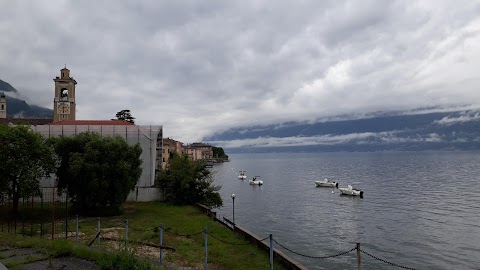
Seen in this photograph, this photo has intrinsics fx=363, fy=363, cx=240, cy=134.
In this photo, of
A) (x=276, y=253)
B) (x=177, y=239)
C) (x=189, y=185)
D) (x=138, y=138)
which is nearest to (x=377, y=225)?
(x=189, y=185)

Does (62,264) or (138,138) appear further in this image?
(138,138)

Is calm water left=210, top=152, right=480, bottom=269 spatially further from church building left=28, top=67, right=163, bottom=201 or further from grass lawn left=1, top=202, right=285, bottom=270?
church building left=28, top=67, right=163, bottom=201

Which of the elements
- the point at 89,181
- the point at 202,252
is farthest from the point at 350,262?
the point at 89,181

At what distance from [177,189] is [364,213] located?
2607 centimetres

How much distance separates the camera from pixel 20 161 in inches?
1127

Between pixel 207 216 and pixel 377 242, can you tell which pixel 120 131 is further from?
pixel 377 242

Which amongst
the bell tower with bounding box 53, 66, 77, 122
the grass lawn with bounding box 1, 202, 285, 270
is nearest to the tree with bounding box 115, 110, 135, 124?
the bell tower with bounding box 53, 66, 77, 122

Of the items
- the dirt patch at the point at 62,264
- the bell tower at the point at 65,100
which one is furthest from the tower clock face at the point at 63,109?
the dirt patch at the point at 62,264

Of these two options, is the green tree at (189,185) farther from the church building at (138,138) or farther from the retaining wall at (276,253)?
the retaining wall at (276,253)

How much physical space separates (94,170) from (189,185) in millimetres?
12661

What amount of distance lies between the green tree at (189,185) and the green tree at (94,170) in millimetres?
8990

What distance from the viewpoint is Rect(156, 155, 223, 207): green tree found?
41875 mm

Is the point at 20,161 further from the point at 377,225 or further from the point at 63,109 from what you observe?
the point at 63,109

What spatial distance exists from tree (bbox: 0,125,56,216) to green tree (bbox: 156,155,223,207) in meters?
14.8
